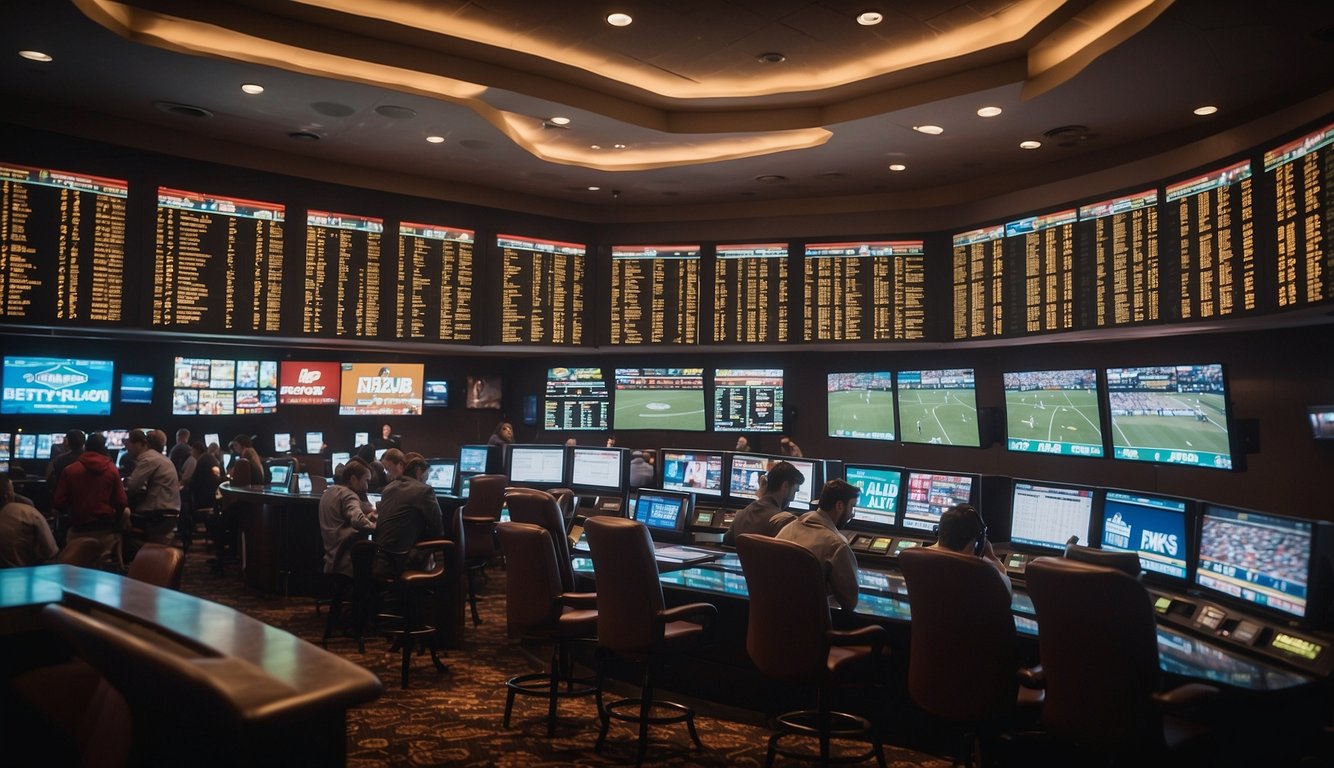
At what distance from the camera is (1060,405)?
6711mm

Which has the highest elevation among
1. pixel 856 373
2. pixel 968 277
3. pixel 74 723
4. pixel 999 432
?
pixel 968 277

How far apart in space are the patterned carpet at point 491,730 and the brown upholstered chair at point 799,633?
492 mm

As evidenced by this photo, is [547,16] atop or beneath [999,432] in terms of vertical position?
atop

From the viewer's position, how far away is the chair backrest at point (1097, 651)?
2.67 m

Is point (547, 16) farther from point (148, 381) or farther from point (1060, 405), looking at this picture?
point (148, 381)

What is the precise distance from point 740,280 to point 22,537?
18.6 ft

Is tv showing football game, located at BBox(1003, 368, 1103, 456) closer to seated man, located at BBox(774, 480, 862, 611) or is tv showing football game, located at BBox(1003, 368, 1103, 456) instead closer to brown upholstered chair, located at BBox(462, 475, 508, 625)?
seated man, located at BBox(774, 480, 862, 611)

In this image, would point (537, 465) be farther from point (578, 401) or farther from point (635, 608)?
point (635, 608)

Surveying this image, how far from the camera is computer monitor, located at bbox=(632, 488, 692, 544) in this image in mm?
5852

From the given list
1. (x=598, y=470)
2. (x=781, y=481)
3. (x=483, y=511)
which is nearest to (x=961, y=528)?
(x=781, y=481)

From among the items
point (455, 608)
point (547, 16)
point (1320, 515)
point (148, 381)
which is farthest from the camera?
point (148, 381)

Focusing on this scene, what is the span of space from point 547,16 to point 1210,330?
470 cm

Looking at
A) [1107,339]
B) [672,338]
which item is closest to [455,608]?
[672,338]

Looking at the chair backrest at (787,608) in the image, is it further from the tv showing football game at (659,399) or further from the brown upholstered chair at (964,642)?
the tv showing football game at (659,399)
